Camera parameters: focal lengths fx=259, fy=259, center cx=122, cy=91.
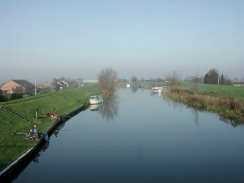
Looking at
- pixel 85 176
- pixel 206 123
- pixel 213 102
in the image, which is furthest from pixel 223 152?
pixel 213 102

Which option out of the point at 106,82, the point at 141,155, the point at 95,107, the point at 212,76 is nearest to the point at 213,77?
the point at 212,76

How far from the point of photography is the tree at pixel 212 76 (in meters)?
76.8

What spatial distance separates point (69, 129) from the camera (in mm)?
20359

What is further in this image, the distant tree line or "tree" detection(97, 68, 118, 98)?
the distant tree line

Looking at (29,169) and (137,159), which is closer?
(29,169)

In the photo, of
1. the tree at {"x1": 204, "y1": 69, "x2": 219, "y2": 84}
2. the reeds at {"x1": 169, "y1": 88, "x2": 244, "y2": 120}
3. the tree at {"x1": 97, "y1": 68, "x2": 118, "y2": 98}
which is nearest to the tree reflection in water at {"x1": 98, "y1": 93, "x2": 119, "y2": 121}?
A: the reeds at {"x1": 169, "y1": 88, "x2": 244, "y2": 120}

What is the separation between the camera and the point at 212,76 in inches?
3063

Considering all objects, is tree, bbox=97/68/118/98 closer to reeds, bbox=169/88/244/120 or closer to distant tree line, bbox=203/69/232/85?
reeds, bbox=169/88/244/120

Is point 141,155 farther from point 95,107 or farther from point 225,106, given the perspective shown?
point 95,107

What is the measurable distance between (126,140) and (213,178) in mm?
7043

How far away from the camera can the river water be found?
10578mm

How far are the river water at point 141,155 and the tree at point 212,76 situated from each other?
192ft

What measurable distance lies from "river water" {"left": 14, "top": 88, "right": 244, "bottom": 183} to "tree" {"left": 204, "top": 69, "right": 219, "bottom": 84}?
192ft

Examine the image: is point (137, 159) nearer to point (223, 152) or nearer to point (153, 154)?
point (153, 154)
